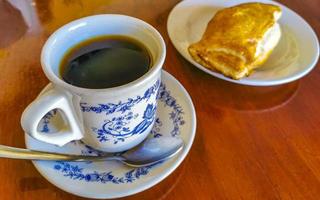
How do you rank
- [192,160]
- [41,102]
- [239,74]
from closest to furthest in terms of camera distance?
1. [41,102]
2. [192,160]
3. [239,74]

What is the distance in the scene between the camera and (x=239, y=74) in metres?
0.66

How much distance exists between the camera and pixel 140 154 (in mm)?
529

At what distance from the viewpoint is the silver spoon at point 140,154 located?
1.63ft

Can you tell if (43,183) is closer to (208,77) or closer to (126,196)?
(126,196)

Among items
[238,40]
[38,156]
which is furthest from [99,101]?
[238,40]

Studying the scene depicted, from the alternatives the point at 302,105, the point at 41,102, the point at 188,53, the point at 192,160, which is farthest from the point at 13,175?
the point at 302,105

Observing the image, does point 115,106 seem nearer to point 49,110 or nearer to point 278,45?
point 49,110

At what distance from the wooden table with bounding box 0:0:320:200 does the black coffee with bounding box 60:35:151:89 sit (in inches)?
5.7

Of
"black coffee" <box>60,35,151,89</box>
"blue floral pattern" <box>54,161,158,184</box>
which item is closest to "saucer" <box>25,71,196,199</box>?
"blue floral pattern" <box>54,161,158,184</box>

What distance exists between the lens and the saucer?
481 mm

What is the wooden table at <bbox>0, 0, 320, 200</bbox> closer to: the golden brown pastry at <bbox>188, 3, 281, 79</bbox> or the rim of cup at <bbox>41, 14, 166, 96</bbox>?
the golden brown pastry at <bbox>188, 3, 281, 79</bbox>

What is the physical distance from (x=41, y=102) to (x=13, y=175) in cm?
16

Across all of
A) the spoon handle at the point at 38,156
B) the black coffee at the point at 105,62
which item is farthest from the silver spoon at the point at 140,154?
the black coffee at the point at 105,62

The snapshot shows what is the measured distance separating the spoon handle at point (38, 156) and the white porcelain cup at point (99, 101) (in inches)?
0.7
